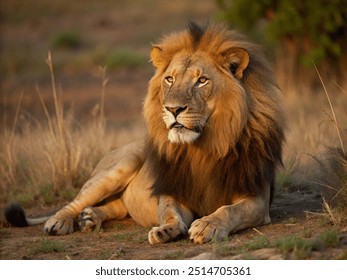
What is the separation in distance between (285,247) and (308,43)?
31.6 ft

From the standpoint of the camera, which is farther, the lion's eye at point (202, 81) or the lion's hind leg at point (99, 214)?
Result: the lion's hind leg at point (99, 214)

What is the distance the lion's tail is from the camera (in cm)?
629

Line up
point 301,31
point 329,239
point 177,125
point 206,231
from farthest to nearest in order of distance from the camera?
1. point 301,31
2. point 177,125
3. point 206,231
4. point 329,239

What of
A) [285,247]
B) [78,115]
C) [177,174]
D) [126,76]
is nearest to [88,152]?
[177,174]

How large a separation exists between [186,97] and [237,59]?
21.5 inches

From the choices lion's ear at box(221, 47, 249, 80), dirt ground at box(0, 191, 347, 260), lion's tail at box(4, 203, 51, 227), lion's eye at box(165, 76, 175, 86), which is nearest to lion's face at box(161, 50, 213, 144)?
lion's eye at box(165, 76, 175, 86)

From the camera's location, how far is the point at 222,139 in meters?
5.26

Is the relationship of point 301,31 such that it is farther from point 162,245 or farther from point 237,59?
point 162,245

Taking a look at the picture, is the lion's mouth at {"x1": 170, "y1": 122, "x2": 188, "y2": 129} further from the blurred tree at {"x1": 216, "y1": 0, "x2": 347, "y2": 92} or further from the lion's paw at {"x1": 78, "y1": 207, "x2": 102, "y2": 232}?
the blurred tree at {"x1": 216, "y1": 0, "x2": 347, "y2": 92}

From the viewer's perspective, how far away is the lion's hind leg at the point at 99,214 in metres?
6.14

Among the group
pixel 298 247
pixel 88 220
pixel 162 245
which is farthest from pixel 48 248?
pixel 298 247

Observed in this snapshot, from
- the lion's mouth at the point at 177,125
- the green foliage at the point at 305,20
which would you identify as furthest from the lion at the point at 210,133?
the green foliage at the point at 305,20

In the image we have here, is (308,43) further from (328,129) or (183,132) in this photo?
(183,132)

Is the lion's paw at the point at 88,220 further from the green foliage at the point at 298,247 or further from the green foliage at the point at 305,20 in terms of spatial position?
the green foliage at the point at 305,20
